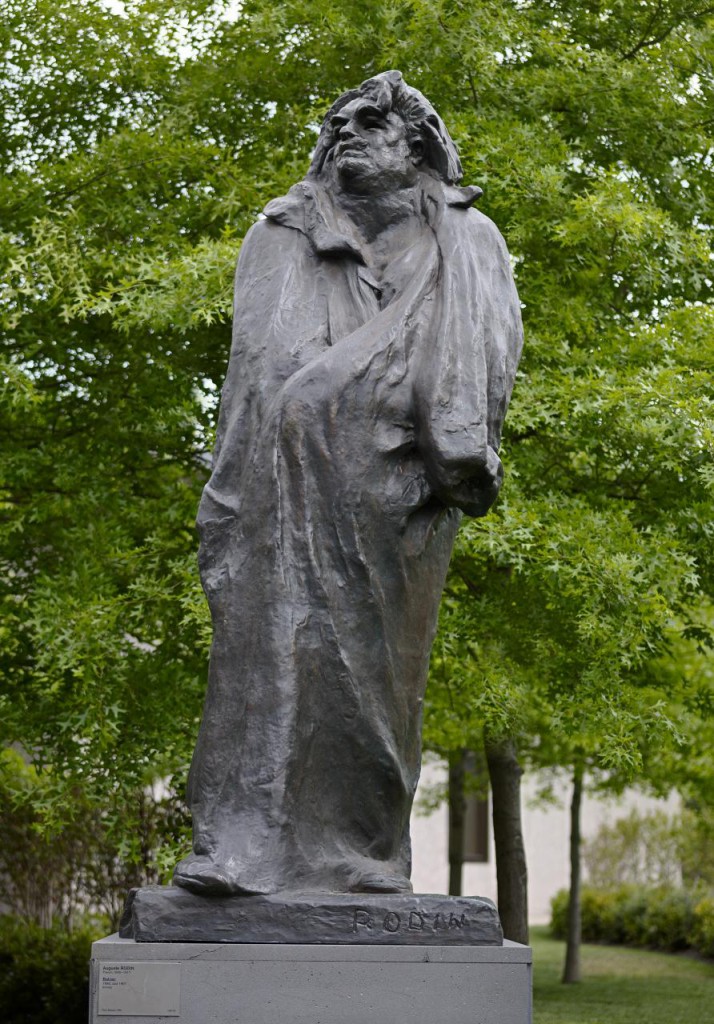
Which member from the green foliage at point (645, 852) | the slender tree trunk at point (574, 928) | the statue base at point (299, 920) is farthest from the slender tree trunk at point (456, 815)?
the statue base at point (299, 920)

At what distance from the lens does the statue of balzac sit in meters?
4.27

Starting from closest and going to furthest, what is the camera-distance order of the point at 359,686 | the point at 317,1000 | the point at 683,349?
the point at 317,1000
the point at 359,686
the point at 683,349

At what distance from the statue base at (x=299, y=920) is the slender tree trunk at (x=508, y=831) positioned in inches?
298

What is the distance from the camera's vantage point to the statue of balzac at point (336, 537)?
168 inches

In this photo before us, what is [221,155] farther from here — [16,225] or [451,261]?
[451,261]

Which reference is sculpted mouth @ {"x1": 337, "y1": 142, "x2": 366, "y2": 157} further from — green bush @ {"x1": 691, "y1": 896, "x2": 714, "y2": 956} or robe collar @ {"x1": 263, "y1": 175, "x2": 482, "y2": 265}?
green bush @ {"x1": 691, "y1": 896, "x2": 714, "y2": 956}

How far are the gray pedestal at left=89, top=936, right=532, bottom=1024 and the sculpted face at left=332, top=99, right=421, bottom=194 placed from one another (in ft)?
7.87

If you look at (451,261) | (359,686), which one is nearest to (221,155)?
(451,261)

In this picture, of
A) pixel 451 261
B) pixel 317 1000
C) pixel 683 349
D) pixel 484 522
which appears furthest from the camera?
pixel 683 349

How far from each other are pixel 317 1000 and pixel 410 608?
1160mm

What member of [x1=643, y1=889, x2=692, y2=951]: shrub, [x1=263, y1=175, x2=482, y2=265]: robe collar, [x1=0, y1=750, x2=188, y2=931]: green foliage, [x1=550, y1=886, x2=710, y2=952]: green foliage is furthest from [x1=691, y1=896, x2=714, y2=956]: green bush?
[x1=263, y1=175, x2=482, y2=265]: robe collar

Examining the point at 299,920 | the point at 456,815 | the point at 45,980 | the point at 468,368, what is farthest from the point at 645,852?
the point at 299,920

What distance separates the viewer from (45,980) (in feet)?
41.4

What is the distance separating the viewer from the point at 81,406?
1126 cm
